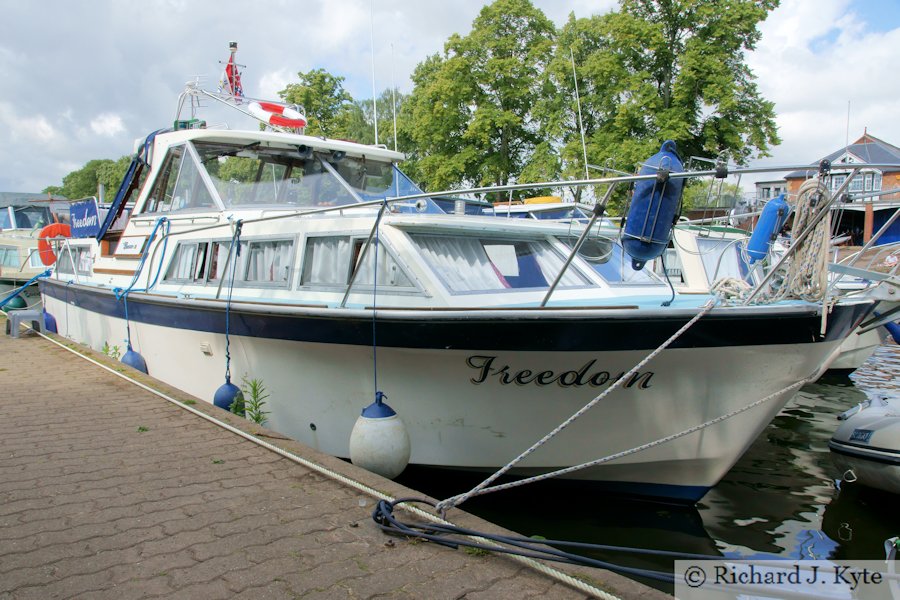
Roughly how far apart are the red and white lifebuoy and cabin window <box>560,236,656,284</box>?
4.72m

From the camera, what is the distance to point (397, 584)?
2.82 metres

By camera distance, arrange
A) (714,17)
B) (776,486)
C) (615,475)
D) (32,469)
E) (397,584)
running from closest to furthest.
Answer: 1. (397,584)
2. (32,469)
3. (615,475)
4. (776,486)
5. (714,17)

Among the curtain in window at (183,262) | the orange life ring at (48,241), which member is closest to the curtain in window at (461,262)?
the curtain in window at (183,262)

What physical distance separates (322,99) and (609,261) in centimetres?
2255

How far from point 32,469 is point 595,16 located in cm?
2403

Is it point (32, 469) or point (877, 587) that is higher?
point (32, 469)

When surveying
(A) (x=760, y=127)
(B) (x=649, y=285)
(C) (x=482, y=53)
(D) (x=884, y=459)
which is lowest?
(D) (x=884, y=459)

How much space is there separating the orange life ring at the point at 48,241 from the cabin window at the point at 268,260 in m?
7.45

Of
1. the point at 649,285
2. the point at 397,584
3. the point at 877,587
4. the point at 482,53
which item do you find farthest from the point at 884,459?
the point at 482,53

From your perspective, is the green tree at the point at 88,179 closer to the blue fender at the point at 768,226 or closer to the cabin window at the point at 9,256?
the cabin window at the point at 9,256

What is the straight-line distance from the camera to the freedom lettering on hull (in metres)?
4.46

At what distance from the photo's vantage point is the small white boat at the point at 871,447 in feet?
19.2

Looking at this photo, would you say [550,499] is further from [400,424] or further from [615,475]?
[400,424]

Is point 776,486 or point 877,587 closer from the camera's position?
point 877,587
